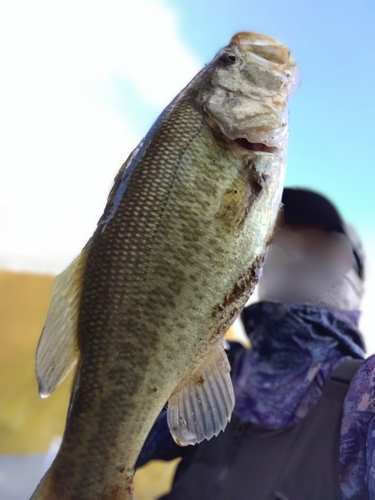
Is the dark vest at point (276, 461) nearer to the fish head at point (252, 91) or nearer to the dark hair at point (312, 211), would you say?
the dark hair at point (312, 211)

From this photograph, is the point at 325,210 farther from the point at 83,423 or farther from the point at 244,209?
the point at 83,423

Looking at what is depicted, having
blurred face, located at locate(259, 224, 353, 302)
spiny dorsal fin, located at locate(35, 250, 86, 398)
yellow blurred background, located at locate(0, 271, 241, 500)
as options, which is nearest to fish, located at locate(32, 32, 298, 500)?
spiny dorsal fin, located at locate(35, 250, 86, 398)

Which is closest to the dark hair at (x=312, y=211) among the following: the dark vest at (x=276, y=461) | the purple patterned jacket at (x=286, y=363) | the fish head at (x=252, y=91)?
the purple patterned jacket at (x=286, y=363)

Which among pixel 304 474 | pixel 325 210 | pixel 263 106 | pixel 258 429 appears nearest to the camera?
pixel 263 106

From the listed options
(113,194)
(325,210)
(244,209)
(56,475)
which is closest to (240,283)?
(244,209)

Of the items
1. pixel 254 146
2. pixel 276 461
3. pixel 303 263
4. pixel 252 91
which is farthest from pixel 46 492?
pixel 303 263

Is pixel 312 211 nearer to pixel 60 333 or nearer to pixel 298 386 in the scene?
pixel 298 386

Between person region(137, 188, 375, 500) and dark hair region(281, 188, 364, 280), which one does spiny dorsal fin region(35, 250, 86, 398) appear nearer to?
person region(137, 188, 375, 500)
